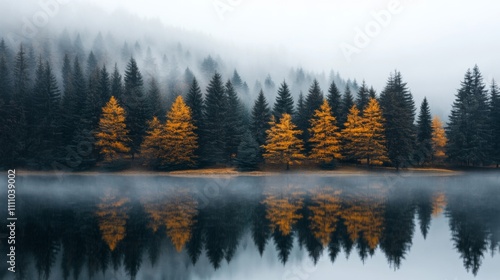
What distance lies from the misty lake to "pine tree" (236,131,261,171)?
3517 cm

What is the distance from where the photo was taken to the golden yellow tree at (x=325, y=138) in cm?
6625

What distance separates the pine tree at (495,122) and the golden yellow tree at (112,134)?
6481 centimetres

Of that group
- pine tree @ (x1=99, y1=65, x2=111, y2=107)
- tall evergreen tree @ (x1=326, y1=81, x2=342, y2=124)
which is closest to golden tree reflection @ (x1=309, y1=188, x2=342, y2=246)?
tall evergreen tree @ (x1=326, y1=81, x2=342, y2=124)

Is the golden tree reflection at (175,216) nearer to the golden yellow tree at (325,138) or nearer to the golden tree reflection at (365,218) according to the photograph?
the golden tree reflection at (365,218)

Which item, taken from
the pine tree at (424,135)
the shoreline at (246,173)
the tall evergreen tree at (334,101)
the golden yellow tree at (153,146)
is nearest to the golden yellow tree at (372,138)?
the shoreline at (246,173)

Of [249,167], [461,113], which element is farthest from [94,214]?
[461,113]

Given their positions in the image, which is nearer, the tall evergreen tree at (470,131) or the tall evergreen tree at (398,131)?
the tall evergreen tree at (398,131)

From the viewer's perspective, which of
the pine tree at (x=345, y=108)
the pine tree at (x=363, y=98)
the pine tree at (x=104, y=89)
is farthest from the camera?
the pine tree at (x=104, y=89)

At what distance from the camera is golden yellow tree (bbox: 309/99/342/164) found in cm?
6625

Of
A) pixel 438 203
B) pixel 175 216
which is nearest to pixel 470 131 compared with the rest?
pixel 438 203

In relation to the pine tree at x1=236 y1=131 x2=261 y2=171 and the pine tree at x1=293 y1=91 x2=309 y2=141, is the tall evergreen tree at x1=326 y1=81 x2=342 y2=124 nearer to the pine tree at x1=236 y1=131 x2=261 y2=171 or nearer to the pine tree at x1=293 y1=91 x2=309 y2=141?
the pine tree at x1=293 y1=91 x2=309 y2=141

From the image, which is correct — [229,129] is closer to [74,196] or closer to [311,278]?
[74,196]

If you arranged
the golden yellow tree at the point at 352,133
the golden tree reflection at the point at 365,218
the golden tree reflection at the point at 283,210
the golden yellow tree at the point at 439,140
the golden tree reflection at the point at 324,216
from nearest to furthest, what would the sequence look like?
the golden tree reflection at the point at 365,218, the golden tree reflection at the point at 324,216, the golden tree reflection at the point at 283,210, the golden yellow tree at the point at 352,133, the golden yellow tree at the point at 439,140

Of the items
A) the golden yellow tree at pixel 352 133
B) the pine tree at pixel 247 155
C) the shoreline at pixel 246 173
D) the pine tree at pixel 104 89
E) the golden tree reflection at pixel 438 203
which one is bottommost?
the golden tree reflection at pixel 438 203
